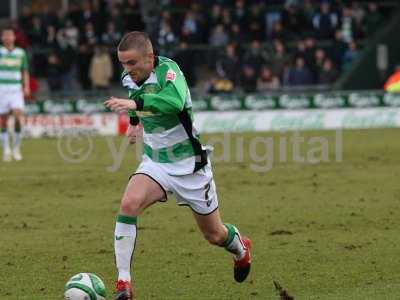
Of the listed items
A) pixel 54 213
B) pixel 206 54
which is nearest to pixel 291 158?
pixel 54 213

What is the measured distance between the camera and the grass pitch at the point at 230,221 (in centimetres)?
903

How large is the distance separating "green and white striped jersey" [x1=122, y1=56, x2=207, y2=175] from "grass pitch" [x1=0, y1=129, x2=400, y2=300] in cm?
106

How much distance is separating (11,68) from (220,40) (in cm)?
1069

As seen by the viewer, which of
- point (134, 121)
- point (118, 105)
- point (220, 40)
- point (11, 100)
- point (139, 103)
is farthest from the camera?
point (220, 40)

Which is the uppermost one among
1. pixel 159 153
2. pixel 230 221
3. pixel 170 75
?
pixel 170 75

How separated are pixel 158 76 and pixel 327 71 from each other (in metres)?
21.7

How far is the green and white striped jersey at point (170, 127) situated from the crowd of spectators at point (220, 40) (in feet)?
67.1

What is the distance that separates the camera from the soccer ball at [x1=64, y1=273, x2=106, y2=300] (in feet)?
25.8

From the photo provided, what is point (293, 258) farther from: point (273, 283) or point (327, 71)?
point (327, 71)

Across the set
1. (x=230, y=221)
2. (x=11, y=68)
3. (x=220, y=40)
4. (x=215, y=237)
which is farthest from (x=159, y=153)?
(x=220, y=40)

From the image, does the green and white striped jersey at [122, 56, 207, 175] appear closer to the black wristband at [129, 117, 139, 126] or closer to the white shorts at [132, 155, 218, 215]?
the white shorts at [132, 155, 218, 215]

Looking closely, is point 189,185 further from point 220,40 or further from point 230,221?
point 220,40

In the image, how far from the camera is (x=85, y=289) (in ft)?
25.9

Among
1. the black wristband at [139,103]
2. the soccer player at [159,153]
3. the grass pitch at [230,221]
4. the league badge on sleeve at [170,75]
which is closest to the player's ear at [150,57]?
the soccer player at [159,153]
